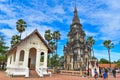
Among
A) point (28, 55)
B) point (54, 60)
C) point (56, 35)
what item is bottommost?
point (54, 60)

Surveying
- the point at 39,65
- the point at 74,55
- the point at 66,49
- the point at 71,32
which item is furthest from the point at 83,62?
the point at 39,65

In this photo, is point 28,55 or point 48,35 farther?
point 48,35

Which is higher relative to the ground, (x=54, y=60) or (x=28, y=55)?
(x=28, y=55)

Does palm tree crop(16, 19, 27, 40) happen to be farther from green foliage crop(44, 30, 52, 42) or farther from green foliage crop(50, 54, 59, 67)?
green foliage crop(50, 54, 59, 67)

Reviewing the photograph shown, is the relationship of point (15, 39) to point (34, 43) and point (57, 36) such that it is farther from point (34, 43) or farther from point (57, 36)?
point (34, 43)

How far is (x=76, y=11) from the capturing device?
65.0 metres

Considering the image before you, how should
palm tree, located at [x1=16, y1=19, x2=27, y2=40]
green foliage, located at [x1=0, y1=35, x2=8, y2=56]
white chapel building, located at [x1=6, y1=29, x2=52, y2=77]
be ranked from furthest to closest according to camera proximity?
green foliage, located at [x1=0, y1=35, x2=8, y2=56], palm tree, located at [x1=16, y1=19, x2=27, y2=40], white chapel building, located at [x1=6, y1=29, x2=52, y2=77]

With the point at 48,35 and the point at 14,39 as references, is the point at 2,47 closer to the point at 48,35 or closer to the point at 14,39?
the point at 14,39

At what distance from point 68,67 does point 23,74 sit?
37952 millimetres

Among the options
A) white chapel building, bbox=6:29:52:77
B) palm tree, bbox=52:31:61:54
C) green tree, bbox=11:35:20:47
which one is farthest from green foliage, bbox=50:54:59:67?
white chapel building, bbox=6:29:52:77

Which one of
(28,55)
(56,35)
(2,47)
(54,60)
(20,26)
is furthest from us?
(54,60)

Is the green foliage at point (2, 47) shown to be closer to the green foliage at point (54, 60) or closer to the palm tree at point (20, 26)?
the palm tree at point (20, 26)

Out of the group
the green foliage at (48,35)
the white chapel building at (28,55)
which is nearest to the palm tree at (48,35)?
the green foliage at (48,35)

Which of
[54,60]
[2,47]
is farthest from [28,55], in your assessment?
[54,60]
